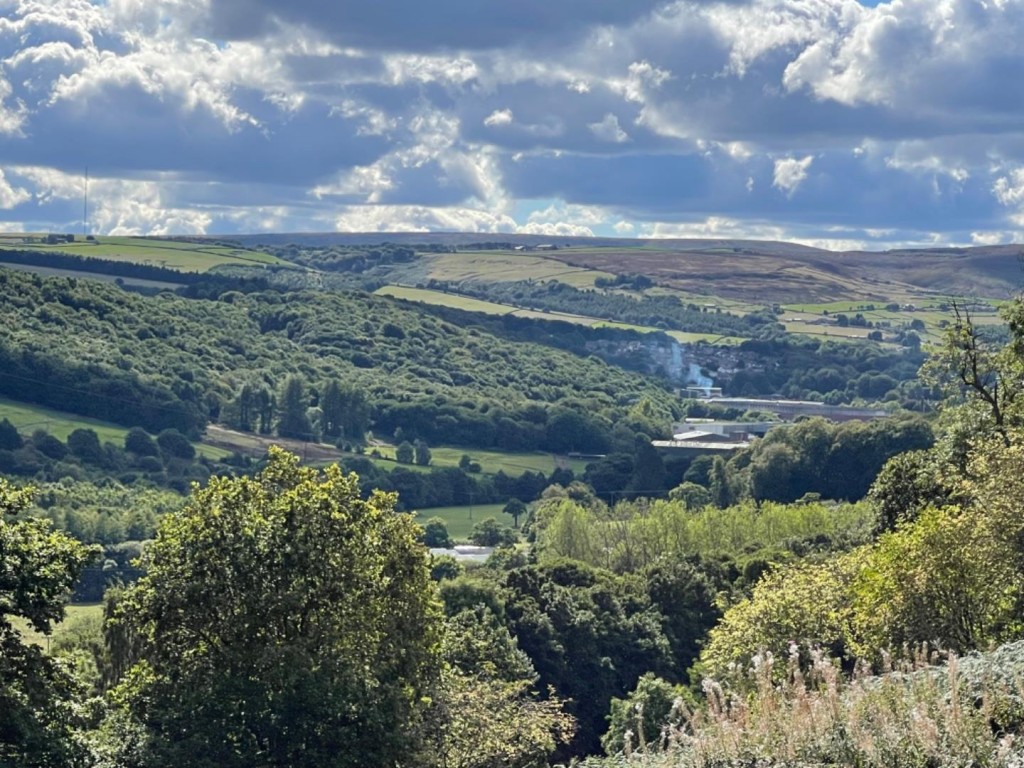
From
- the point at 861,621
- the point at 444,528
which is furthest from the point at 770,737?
the point at 444,528

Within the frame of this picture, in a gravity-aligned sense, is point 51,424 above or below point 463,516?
above

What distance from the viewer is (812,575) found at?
50.7 metres

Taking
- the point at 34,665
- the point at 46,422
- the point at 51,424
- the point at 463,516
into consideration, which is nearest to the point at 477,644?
the point at 34,665

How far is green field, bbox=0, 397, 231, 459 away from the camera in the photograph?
7421 inches

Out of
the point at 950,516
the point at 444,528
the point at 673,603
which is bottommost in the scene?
the point at 444,528

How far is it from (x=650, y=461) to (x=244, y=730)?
150 meters

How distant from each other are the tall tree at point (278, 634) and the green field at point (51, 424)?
156 meters

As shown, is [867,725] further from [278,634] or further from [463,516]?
[463,516]

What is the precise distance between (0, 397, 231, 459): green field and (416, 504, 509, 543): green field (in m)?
34.9

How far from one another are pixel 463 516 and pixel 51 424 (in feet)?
170

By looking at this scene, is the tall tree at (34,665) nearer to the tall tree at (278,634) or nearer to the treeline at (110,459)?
the tall tree at (278,634)

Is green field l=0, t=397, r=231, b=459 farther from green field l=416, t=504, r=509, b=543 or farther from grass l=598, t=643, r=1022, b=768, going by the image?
grass l=598, t=643, r=1022, b=768

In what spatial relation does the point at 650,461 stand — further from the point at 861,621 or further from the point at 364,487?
the point at 861,621

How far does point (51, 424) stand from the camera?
628 ft
